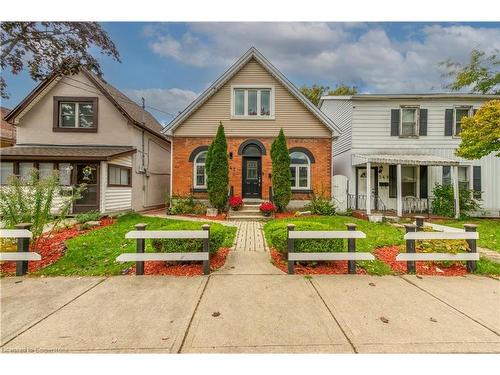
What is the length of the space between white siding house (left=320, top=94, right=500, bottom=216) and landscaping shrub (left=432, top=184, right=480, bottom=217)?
46cm

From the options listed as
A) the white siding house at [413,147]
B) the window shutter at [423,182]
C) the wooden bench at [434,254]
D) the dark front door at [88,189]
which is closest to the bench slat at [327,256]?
the wooden bench at [434,254]

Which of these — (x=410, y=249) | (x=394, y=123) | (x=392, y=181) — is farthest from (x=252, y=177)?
(x=410, y=249)

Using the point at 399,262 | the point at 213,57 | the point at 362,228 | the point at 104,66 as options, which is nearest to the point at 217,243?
the point at 399,262

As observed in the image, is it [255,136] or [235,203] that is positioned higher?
[255,136]

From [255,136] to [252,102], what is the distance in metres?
1.96

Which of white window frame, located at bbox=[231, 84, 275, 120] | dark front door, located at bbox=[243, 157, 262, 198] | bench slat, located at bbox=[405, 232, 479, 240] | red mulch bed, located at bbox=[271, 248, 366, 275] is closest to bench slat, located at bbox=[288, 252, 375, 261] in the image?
red mulch bed, located at bbox=[271, 248, 366, 275]

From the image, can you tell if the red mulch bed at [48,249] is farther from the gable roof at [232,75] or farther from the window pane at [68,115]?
the window pane at [68,115]

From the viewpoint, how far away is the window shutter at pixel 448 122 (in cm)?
1286

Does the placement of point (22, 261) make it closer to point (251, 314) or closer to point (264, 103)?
point (251, 314)

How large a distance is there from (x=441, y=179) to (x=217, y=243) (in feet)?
44.1

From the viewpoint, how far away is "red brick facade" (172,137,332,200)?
43.0 ft

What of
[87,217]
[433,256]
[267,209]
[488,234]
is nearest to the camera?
[433,256]

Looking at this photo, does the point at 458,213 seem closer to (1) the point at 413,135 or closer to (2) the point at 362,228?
(1) the point at 413,135

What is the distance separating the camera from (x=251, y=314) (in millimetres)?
3326
